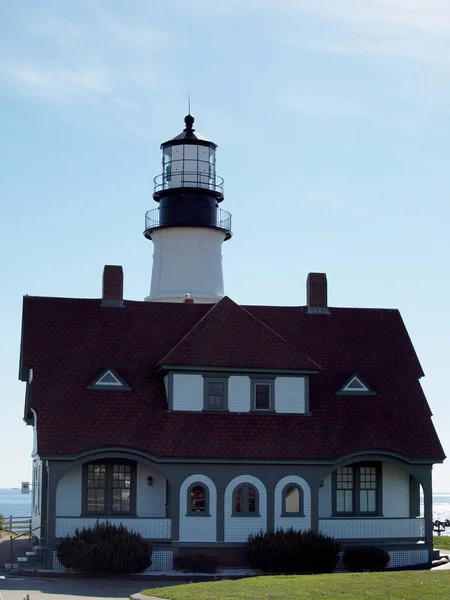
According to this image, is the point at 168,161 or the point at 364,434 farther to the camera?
the point at 168,161

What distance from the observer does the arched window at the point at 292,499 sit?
3238 centimetres

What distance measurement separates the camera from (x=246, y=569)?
3119 centimetres

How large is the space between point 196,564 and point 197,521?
5.17 feet

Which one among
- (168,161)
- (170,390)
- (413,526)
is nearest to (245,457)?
(170,390)

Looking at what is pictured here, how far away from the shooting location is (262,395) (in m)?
33.5

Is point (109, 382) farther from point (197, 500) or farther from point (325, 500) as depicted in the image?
point (325, 500)

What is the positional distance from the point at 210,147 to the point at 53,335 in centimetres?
1182

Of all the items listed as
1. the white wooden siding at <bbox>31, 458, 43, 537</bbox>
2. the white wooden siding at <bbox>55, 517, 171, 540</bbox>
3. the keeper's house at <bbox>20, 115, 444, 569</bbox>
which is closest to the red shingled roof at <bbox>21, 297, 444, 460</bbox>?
the keeper's house at <bbox>20, 115, 444, 569</bbox>

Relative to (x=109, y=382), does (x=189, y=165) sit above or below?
above

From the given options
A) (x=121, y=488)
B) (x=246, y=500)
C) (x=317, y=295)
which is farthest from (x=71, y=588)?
(x=317, y=295)

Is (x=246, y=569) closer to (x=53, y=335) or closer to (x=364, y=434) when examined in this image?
(x=364, y=434)

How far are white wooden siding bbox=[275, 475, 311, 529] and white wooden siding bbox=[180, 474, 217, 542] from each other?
180 centimetres

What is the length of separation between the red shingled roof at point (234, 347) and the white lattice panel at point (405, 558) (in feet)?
18.8

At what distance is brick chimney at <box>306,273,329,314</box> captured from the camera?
123 feet
